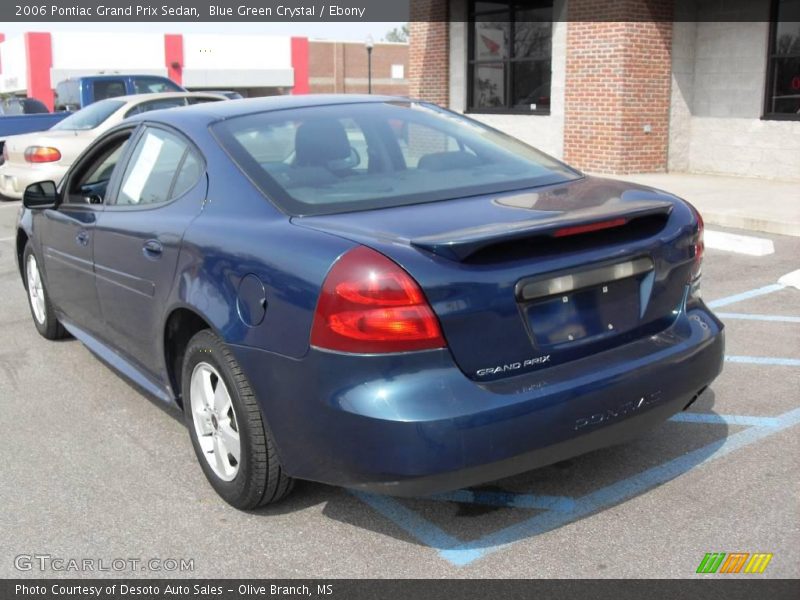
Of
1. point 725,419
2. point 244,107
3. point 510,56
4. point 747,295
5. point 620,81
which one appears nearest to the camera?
point 244,107

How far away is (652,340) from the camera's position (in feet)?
10.9

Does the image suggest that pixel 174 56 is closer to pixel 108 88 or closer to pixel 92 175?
pixel 108 88

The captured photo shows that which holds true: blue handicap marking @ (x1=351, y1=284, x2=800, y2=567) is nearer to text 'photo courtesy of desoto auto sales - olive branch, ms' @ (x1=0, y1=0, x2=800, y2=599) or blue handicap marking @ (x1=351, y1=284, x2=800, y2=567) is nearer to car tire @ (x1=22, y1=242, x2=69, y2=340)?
text 'photo courtesy of desoto auto sales - olive branch, ms' @ (x1=0, y1=0, x2=800, y2=599)

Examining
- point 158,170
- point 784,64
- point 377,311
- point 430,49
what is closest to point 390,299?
point 377,311

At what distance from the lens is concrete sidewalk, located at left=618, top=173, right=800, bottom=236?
377 inches

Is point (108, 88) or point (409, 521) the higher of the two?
point (108, 88)

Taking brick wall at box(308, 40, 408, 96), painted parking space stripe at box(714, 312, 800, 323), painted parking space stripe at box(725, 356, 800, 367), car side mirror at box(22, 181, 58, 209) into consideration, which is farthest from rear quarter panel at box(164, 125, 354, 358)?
brick wall at box(308, 40, 408, 96)

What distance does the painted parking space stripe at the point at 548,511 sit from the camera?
3.20 meters

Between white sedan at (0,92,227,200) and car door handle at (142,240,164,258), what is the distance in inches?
333

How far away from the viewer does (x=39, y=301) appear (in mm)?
6109

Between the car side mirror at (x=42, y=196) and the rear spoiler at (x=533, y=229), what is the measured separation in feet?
9.92

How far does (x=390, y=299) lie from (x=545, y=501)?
1.22 m

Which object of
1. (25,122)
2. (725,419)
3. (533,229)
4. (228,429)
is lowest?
(725,419)
